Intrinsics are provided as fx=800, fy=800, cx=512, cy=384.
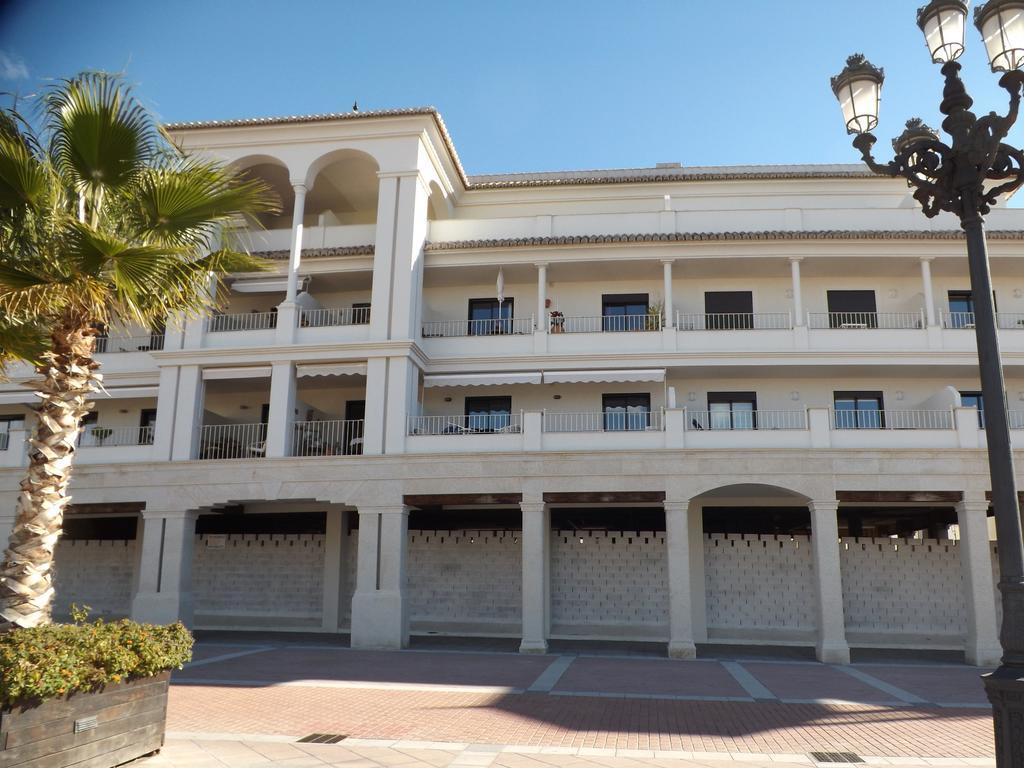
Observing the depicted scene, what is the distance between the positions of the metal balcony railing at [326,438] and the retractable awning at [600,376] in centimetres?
532

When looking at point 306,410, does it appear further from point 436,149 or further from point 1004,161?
point 1004,161

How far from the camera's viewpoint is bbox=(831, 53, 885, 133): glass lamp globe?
24.6 feet

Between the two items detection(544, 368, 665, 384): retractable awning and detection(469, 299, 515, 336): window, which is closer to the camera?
detection(544, 368, 665, 384): retractable awning

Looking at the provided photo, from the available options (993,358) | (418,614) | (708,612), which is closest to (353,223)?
(418,614)

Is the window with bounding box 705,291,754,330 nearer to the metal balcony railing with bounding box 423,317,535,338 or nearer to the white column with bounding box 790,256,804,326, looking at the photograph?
the white column with bounding box 790,256,804,326

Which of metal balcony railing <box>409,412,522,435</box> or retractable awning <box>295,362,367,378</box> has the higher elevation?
retractable awning <box>295,362,367,378</box>

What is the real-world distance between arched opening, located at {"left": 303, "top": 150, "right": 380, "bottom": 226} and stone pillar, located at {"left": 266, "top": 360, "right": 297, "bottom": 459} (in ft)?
17.7

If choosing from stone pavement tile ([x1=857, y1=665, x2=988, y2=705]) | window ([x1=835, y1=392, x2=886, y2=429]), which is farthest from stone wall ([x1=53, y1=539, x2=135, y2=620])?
window ([x1=835, y1=392, x2=886, y2=429])

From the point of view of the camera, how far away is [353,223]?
26.0 metres

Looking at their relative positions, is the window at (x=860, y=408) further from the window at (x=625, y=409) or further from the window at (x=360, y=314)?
the window at (x=360, y=314)

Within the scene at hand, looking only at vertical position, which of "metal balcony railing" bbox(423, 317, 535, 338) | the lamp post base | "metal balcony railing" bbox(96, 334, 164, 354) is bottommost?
the lamp post base

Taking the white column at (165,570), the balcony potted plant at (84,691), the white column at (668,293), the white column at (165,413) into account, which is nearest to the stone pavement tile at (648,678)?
the balcony potted plant at (84,691)

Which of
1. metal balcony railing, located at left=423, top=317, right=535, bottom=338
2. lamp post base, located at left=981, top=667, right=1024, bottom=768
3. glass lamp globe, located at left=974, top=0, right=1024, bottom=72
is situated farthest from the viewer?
metal balcony railing, located at left=423, top=317, right=535, bottom=338

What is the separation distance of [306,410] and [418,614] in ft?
21.4
